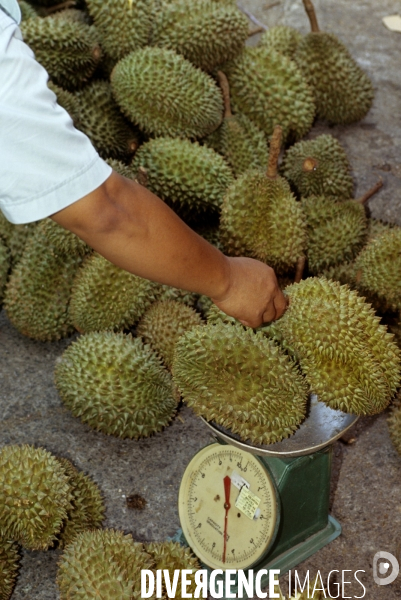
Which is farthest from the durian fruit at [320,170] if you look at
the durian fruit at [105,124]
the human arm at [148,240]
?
the human arm at [148,240]

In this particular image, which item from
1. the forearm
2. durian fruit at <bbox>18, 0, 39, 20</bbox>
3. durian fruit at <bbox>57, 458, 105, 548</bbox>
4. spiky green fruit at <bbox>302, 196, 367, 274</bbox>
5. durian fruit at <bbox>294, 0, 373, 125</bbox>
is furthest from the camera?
durian fruit at <bbox>294, 0, 373, 125</bbox>

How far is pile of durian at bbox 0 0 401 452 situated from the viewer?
1.64 meters

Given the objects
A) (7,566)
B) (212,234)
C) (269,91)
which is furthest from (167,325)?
(269,91)

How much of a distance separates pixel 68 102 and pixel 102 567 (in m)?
1.74

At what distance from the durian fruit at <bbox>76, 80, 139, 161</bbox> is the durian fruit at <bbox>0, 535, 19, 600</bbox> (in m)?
1.50

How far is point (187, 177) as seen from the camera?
2.39 meters

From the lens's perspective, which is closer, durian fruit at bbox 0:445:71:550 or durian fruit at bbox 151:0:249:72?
durian fruit at bbox 0:445:71:550

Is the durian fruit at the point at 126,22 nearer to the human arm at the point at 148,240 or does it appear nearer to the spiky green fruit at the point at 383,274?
the spiky green fruit at the point at 383,274

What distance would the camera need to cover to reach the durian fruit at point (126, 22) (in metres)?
2.68

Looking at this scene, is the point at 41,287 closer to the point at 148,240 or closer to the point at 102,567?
the point at 102,567

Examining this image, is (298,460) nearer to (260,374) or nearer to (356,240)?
(260,374)

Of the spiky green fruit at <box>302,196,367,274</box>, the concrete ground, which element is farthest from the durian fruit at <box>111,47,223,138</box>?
the concrete ground

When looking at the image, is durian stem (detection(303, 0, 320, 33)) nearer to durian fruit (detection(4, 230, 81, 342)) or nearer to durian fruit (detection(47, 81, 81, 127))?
durian fruit (detection(47, 81, 81, 127))

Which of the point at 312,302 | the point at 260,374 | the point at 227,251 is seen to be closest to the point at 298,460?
Result: the point at 260,374
